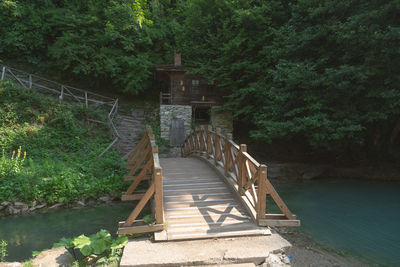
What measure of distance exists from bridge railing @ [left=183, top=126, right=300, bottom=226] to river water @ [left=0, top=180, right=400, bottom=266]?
8.89 ft

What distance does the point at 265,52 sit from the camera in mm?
12922

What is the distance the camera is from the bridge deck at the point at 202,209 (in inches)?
171

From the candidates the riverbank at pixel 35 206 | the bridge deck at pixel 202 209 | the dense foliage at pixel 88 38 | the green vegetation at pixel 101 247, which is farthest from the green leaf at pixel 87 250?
the dense foliage at pixel 88 38

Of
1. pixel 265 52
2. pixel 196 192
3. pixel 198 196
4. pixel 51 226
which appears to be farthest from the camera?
pixel 265 52

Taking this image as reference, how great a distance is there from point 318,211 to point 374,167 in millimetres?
6715

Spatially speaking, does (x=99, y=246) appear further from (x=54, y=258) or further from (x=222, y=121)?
(x=222, y=121)

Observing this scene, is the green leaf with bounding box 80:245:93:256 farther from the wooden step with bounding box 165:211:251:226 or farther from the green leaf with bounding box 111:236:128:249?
the wooden step with bounding box 165:211:251:226

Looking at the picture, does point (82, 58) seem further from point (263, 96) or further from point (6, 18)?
point (263, 96)

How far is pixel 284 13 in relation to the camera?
13523 mm

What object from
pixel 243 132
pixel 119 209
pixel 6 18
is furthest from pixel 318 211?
pixel 6 18

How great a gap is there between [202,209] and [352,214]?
19.7ft

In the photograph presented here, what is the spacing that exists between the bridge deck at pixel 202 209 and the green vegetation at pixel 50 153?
3.77m

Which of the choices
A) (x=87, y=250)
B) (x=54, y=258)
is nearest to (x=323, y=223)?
(x=87, y=250)

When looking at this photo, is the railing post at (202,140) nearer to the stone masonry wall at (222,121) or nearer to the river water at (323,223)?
the river water at (323,223)
